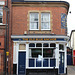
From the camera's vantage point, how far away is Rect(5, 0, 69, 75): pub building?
62.4ft

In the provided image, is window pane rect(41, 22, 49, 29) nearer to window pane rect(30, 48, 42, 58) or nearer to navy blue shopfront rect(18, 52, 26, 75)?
window pane rect(30, 48, 42, 58)

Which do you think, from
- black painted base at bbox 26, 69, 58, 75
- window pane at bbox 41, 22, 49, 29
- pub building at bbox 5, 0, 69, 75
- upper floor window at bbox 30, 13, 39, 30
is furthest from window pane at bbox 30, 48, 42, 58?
upper floor window at bbox 30, 13, 39, 30

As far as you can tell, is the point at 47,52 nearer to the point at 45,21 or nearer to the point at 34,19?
the point at 45,21

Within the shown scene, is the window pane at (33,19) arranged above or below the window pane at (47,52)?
above

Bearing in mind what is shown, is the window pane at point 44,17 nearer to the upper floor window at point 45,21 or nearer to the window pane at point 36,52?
the upper floor window at point 45,21

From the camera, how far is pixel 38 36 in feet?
62.3

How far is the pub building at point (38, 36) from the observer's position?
19031 millimetres

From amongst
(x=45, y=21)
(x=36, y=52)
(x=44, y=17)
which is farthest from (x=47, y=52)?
(x=44, y=17)

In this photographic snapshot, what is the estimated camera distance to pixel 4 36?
19094 millimetres

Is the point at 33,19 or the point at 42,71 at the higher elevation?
the point at 33,19

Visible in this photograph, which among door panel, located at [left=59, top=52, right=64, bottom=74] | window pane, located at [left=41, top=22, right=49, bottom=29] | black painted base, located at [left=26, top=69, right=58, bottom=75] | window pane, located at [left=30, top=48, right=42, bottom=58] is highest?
window pane, located at [left=41, top=22, right=49, bottom=29]

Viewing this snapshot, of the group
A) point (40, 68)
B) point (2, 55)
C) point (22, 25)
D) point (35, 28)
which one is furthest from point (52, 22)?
point (2, 55)

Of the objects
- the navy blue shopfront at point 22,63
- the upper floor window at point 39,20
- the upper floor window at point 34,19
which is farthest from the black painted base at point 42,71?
the upper floor window at point 34,19

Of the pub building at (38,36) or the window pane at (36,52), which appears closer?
the pub building at (38,36)
